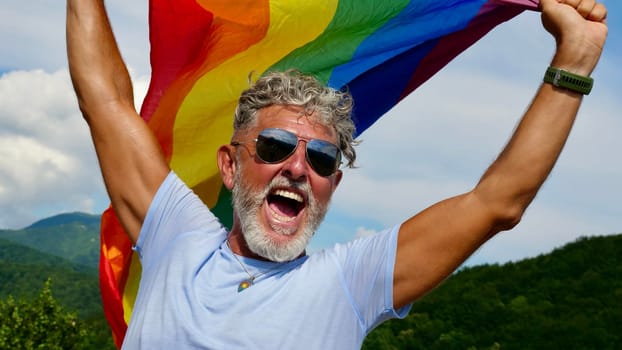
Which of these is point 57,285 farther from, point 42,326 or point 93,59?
point 93,59

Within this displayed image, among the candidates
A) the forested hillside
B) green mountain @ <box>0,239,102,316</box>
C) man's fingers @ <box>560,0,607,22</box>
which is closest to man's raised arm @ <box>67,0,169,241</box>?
man's fingers @ <box>560,0,607,22</box>

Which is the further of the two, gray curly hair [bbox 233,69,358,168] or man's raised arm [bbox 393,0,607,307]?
gray curly hair [bbox 233,69,358,168]

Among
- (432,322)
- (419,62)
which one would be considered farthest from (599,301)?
(419,62)

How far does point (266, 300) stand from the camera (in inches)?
111

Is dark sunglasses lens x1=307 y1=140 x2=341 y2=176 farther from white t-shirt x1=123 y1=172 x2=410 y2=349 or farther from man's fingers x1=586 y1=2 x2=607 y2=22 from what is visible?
man's fingers x1=586 y1=2 x2=607 y2=22

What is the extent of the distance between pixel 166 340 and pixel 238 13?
7.14 feet

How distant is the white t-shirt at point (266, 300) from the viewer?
2725 mm

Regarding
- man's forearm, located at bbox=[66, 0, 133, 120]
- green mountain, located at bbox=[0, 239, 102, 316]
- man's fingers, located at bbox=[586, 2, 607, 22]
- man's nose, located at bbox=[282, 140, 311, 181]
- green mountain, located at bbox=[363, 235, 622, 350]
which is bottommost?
man's nose, located at bbox=[282, 140, 311, 181]

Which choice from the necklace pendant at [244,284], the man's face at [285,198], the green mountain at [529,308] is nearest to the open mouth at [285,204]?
the man's face at [285,198]

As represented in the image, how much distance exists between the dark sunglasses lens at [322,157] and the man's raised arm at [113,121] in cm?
64

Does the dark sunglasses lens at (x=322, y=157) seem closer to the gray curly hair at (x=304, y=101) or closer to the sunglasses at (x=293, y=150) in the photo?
the sunglasses at (x=293, y=150)

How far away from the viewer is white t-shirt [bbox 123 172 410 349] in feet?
8.94

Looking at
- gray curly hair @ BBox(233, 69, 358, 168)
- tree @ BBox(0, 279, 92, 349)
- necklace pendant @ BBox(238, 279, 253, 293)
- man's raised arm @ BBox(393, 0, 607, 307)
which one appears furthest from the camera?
tree @ BBox(0, 279, 92, 349)

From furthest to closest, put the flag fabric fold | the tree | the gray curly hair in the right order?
the tree
the flag fabric fold
the gray curly hair
